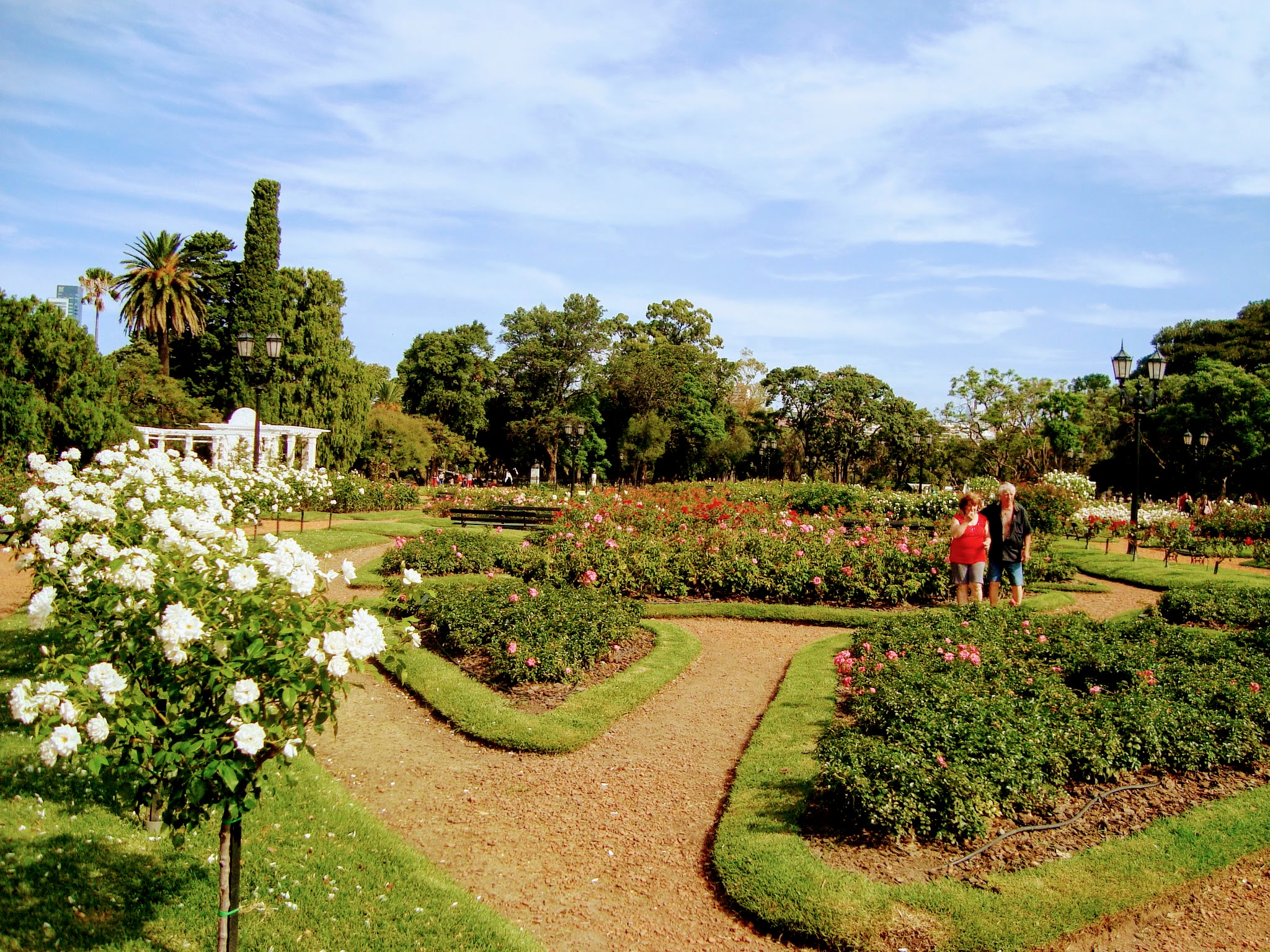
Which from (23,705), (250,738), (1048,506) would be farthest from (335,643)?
(1048,506)

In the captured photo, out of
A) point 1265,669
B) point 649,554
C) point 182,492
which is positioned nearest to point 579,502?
point 649,554

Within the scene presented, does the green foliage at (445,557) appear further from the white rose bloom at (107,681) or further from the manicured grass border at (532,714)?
the white rose bloom at (107,681)

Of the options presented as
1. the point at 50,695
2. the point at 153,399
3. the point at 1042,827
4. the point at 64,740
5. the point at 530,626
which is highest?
the point at 153,399

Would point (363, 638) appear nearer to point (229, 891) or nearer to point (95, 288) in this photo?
point (229, 891)

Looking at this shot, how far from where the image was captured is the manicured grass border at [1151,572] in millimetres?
12789

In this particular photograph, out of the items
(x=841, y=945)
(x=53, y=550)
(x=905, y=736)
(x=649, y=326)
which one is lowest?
(x=841, y=945)

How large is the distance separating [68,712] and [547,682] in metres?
4.70

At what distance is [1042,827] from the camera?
13.9 feet

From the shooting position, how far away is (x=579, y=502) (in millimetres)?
15367

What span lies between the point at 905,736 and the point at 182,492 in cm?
489

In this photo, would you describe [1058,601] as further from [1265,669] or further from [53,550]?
[53,550]

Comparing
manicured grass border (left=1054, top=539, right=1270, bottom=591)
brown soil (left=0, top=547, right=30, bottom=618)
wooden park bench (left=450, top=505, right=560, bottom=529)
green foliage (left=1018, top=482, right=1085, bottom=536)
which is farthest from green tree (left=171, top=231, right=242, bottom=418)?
manicured grass border (left=1054, top=539, right=1270, bottom=591)

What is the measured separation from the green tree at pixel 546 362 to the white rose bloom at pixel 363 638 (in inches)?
1710

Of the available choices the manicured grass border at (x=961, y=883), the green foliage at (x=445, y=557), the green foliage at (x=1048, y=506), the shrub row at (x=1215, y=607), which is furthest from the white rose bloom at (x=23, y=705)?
the green foliage at (x=1048, y=506)
